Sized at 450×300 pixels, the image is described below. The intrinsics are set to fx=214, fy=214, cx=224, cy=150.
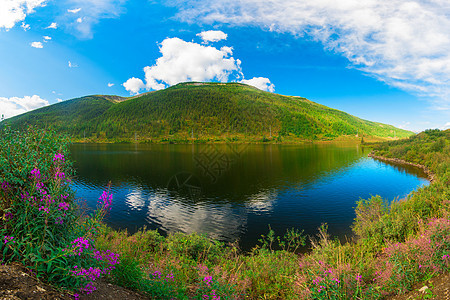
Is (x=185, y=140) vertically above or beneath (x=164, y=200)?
above

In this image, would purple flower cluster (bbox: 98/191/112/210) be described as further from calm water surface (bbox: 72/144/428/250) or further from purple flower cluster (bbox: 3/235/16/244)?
calm water surface (bbox: 72/144/428/250)

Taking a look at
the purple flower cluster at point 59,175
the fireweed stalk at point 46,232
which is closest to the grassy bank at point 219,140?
the purple flower cluster at point 59,175

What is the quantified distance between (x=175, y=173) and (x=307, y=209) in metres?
30.1

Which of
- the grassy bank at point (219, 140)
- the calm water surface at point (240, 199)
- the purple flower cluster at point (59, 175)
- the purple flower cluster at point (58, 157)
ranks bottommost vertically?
the calm water surface at point (240, 199)

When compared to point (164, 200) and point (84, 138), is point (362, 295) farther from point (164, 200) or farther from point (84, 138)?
point (84, 138)

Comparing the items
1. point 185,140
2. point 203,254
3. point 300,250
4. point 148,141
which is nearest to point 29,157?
point 203,254

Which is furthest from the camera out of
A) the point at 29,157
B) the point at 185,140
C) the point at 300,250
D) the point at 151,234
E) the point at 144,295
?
the point at 185,140

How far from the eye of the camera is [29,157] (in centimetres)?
411

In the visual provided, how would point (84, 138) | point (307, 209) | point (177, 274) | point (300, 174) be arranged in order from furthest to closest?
point (84, 138) < point (300, 174) < point (307, 209) < point (177, 274)

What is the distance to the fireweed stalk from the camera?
334 cm

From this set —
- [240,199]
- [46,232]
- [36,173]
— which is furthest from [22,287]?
[240,199]

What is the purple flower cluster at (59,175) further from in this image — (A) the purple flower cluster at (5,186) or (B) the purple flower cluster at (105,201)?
(B) the purple flower cluster at (105,201)

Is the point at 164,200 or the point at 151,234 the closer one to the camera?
the point at 151,234

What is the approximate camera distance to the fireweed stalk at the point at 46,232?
3.34 meters
